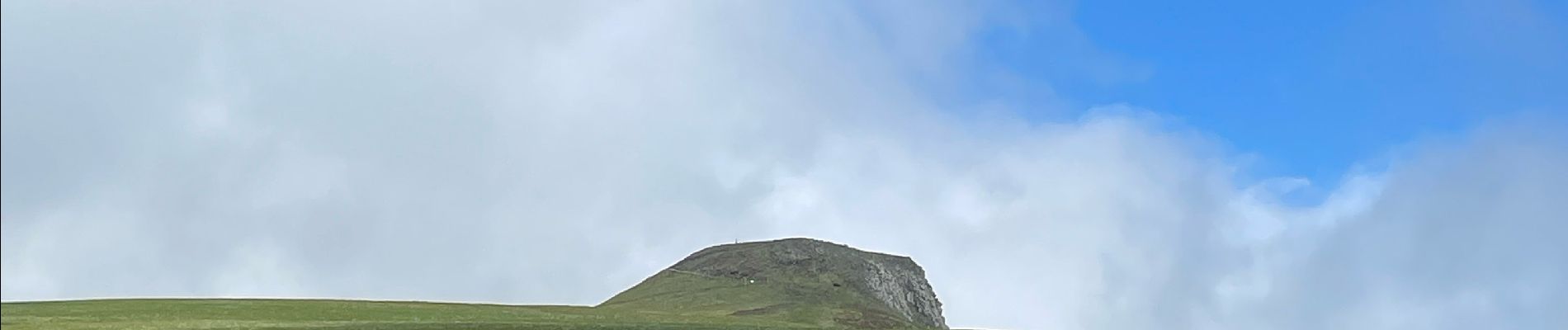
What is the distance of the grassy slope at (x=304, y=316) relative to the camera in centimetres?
9250

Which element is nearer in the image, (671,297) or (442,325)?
(442,325)

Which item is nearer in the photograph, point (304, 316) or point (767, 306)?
point (304, 316)

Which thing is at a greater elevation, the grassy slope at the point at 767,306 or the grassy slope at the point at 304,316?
the grassy slope at the point at 767,306

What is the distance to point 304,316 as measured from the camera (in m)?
107

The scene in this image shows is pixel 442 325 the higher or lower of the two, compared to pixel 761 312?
lower

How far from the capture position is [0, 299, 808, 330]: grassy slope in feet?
303

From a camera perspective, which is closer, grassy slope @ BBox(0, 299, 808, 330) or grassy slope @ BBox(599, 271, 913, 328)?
grassy slope @ BBox(0, 299, 808, 330)

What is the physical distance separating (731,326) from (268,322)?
3872 centimetres

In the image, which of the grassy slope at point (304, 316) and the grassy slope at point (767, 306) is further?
the grassy slope at point (767, 306)

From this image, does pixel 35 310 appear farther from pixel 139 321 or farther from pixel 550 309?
pixel 550 309

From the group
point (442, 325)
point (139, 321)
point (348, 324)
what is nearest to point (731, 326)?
point (442, 325)

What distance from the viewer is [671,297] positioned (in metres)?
190

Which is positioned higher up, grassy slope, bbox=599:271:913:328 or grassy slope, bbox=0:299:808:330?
grassy slope, bbox=599:271:913:328

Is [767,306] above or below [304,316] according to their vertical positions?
above
